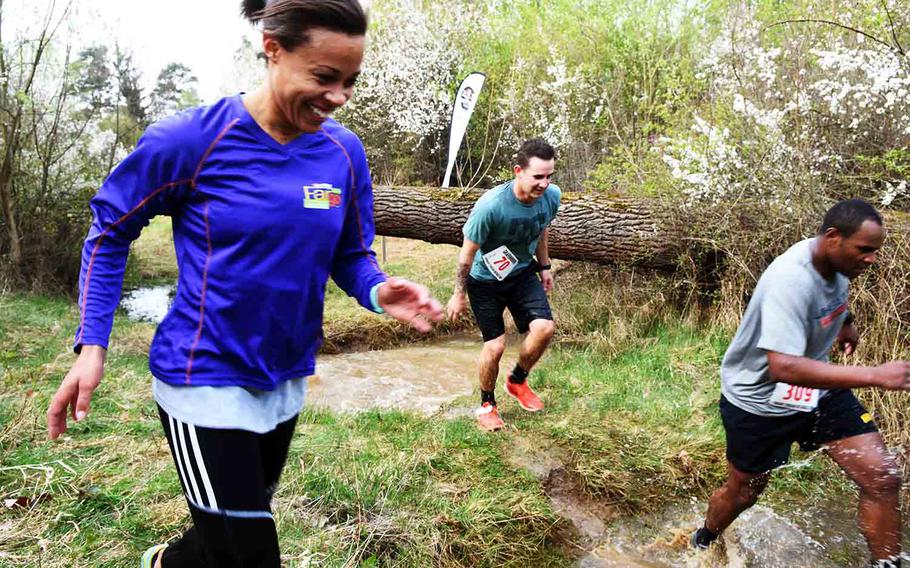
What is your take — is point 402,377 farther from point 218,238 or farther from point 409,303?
point 218,238

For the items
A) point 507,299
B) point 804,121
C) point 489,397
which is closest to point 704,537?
point 489,397

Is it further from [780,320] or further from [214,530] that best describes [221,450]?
[780,320]

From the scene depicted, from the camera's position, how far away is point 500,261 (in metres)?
4.61

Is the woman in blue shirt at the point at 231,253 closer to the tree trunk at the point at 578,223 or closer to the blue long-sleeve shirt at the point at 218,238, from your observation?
the blue long-sleeve shirt at the point at 218,238

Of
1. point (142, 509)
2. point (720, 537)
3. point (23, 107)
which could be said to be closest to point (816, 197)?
point (720, 537)

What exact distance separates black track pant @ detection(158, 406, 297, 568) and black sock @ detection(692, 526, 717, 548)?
236 centimetres

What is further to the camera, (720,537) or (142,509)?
(720,537)

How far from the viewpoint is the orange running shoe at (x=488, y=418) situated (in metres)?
4.56

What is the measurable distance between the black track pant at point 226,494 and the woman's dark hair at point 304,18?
3.51 ft

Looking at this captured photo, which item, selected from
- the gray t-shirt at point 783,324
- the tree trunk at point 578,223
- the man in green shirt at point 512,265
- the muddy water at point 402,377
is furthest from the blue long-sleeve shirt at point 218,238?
the tree trunk at point 578,223

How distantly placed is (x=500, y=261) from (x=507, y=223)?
31 cm

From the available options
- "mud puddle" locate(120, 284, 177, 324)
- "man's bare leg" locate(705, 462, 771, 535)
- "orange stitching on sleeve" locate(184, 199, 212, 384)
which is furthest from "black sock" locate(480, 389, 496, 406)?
"mud puddle" locate(120, 284, 177, 324)

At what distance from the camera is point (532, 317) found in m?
4.73

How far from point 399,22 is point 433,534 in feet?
49.5
